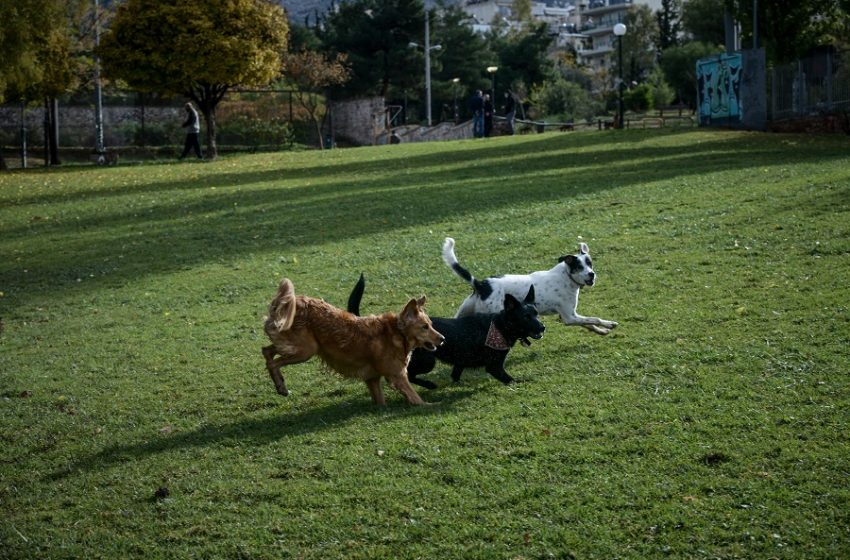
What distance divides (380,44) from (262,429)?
66.6m

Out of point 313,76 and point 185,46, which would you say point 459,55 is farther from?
point 185,46

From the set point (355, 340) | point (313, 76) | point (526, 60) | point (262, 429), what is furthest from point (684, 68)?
point (262, 429)

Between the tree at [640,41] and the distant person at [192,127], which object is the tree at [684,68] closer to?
the tree at [640,41]

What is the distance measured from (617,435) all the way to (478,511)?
1.61 metres

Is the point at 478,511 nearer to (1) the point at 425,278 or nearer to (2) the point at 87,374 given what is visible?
(2) the point at 87,374

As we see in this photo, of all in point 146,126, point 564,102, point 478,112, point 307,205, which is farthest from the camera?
point 564,102

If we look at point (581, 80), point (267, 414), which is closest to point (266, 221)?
point (267, 414)

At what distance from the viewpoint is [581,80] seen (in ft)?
339

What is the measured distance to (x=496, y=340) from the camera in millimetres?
9016

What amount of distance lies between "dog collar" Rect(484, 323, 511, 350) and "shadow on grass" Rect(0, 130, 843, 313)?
336 inches

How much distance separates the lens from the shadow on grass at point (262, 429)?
777 cm

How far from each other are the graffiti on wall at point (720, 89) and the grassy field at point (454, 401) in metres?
17.0

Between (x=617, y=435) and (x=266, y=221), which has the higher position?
(x=266, y=221)

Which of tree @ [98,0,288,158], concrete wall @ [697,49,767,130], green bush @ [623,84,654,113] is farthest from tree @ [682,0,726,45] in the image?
tree @ [98,0,288,158]
